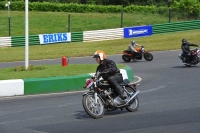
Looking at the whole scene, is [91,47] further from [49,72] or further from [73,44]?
→ [49,72]

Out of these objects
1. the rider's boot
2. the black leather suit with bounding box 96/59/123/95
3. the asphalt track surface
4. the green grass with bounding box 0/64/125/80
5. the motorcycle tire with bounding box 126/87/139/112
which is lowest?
the asphalt track surface

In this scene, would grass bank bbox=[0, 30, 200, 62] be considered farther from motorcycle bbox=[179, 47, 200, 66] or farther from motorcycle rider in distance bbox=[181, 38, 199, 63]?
motorcycle bbox=[179, 47, 200, 66]

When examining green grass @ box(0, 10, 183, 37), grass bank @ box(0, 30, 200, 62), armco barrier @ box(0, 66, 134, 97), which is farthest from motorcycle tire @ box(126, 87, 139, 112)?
green grass @ box(0, 10, 183, 37)

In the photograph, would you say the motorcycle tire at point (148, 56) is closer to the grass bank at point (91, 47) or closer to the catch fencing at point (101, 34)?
the grass bank at point (91, 47)

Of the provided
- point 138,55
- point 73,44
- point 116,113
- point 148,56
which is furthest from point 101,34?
point 116,113

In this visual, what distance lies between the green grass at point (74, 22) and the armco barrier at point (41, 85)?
2849 centimetres

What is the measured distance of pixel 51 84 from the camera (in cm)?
1611

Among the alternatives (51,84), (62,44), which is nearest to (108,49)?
(62,44)

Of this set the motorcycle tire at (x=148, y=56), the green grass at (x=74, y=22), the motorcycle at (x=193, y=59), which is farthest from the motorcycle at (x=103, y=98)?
the green grass at (x=74, y=22)

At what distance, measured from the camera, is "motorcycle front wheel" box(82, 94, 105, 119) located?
1142 centimetres

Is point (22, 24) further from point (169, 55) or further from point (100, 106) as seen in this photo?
point (100, 106)

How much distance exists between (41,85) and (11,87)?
967 mm

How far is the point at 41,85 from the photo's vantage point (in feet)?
52.3

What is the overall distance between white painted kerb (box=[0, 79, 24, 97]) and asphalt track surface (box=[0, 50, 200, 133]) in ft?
1.04
